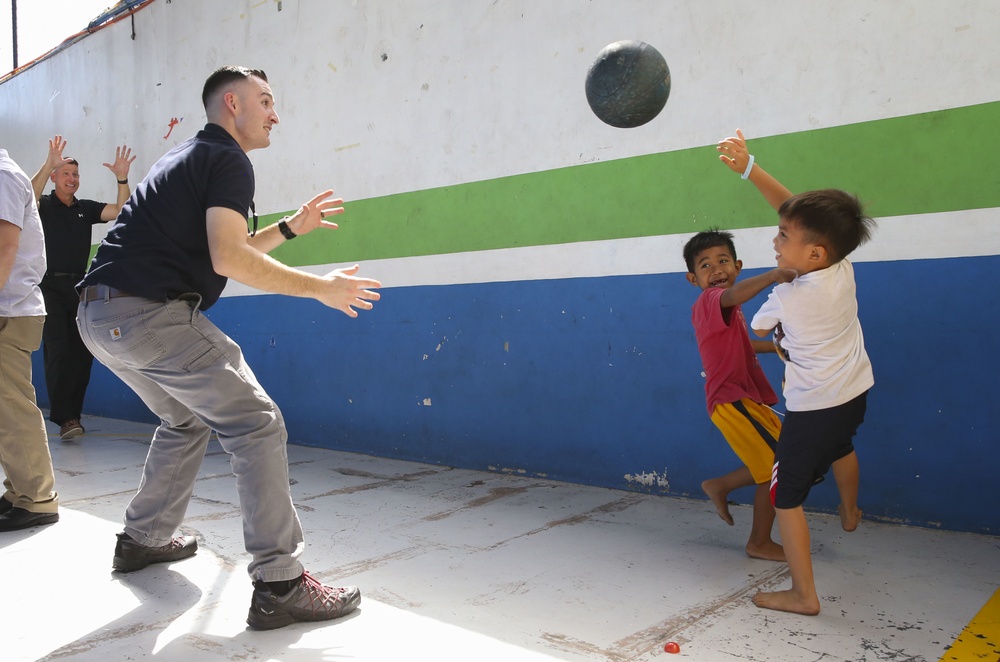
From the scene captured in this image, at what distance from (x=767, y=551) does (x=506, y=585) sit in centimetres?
100

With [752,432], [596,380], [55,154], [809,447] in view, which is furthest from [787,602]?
[55,154]

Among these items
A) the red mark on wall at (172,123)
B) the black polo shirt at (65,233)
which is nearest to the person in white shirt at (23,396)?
the black polo shirt at (65,233)

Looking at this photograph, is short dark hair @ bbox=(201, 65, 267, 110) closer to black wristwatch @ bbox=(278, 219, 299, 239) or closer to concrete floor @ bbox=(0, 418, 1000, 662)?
black wristwatch @ bbox=(278, 219, 299, 239)

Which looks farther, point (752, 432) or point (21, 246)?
point (21, 246)

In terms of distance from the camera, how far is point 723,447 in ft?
12.5

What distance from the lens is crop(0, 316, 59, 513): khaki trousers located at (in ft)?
11.6

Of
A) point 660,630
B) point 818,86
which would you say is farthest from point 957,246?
point 660,630

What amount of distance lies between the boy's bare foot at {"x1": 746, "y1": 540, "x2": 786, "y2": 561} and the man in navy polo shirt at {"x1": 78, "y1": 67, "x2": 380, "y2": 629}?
150 cm

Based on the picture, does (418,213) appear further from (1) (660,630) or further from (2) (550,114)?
(1) (660,630)

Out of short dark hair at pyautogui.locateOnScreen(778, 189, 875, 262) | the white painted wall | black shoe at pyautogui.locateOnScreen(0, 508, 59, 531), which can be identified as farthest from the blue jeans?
the white painted wall

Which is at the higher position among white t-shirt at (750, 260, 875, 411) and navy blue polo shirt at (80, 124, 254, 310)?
navy blue polo shirt at (80, 124, 254, 310)

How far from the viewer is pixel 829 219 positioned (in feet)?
8.33

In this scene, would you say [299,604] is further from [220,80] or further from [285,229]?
[220,80]

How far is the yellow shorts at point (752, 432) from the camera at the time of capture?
302 cm
